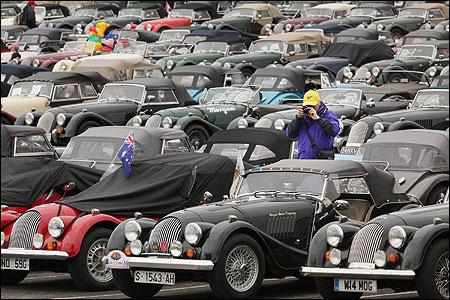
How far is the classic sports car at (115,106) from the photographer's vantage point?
26953 millimetres

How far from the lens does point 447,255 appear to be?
13.2 m

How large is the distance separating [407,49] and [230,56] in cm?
511

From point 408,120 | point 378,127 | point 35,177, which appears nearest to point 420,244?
point 35,177

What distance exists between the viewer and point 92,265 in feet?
51.3

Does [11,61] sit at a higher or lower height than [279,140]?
lower

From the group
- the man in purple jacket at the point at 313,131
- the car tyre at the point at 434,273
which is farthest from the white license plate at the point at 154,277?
the man in purple jacket at the point at 313,131

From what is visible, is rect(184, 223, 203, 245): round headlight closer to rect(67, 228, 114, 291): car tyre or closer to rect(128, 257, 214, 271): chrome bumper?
rect(128, 257, 214, 271): chrome bumper

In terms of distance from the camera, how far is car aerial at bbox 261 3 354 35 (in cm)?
4716

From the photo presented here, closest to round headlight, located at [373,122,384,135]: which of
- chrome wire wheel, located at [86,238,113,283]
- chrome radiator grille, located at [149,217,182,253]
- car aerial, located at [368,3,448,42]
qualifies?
chrome wire wheel, located at [86,238,113,283]

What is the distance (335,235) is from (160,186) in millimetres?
3450

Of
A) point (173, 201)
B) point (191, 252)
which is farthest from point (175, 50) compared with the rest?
point (191, 252)

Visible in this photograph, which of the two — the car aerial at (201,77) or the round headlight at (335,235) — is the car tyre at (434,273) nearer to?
the round headlight at (335,235)

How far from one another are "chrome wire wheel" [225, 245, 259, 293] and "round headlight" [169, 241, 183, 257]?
0.57 m

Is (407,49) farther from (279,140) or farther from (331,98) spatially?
(279,140)
